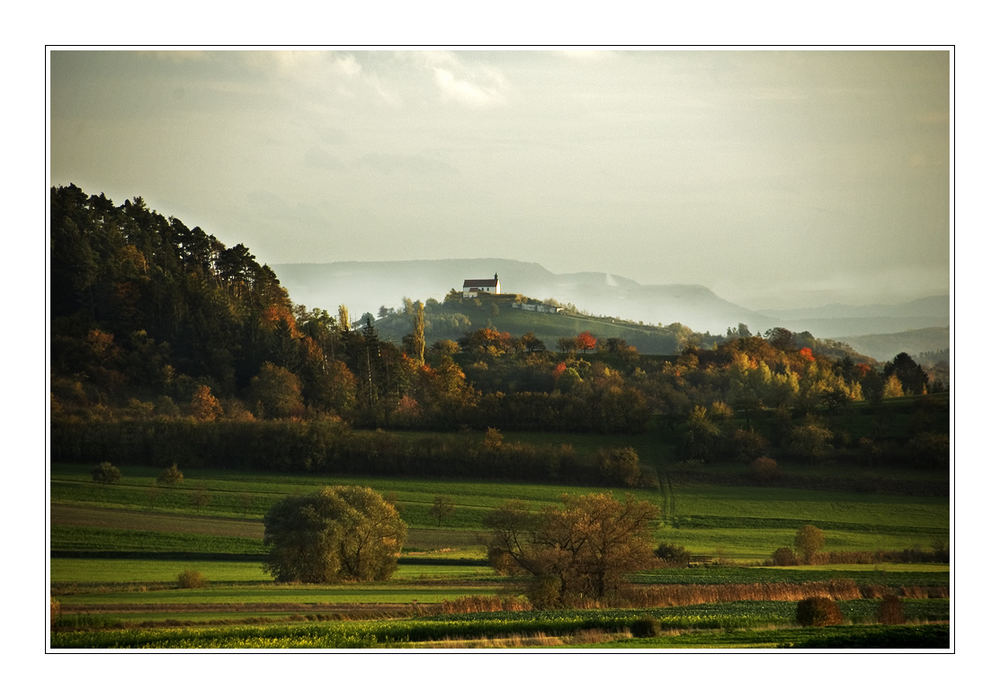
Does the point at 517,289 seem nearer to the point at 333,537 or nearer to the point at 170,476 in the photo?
the point at 333,537

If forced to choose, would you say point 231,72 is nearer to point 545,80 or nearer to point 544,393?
point 545,80

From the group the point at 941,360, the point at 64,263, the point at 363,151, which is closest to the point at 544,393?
the point at 363,151

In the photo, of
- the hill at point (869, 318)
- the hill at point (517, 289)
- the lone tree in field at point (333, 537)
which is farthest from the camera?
the hill at point (517, 289)

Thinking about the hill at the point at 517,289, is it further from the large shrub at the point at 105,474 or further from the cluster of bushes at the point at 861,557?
the large shrub at the point at 105,474

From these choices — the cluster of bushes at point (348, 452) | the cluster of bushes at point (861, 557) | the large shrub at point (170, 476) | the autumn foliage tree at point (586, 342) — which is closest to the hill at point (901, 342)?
the cluster of bushes at point (861, 557)

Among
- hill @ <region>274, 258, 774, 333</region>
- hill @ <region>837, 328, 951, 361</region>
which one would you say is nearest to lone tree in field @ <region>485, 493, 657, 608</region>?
hill @ <region>274, 258, 774, 333</region>

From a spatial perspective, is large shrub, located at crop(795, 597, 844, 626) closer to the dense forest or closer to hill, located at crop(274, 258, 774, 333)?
the dense forest

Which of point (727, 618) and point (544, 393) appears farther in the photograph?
point (544, 393)
